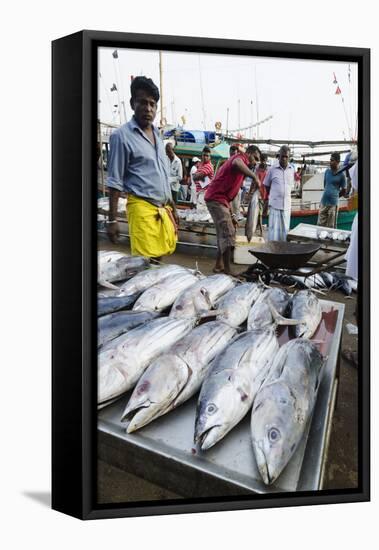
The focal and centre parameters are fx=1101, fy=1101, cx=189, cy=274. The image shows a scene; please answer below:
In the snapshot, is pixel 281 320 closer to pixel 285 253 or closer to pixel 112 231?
pixel 285 253

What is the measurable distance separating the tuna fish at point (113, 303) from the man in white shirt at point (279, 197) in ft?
2.50

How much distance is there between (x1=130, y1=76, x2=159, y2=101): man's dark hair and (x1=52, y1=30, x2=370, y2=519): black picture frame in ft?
0.48

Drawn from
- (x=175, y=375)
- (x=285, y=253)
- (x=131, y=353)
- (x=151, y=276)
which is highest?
(x=285, y=253)

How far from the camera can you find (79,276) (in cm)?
481

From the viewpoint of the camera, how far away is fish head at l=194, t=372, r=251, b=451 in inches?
191

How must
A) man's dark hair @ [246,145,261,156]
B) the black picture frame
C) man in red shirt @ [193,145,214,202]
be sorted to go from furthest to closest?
man's dark hair @ [246,145,261,156]
man in red shirt @ [193,145,214,202]
the black picture frame

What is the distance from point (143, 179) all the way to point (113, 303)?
1.89 feet

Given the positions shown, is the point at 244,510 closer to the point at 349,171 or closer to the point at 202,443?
the point at 202,443

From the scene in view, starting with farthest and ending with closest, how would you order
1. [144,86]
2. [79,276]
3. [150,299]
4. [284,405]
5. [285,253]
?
1. [285,253]
2. [150,299]
3. [284,405]
4. [144,86]
5. [79,276]

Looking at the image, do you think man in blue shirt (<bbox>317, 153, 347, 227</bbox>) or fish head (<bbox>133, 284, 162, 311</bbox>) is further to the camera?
man in blue shirt (<bbox>317, 153, 347, 227</bbox>)

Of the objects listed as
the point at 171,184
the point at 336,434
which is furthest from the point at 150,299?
the point at 336,434

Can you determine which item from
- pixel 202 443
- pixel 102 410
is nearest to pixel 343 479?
pixel 202 443

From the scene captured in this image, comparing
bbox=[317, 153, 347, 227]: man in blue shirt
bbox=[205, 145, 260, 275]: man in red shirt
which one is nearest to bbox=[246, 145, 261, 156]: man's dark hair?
bbox=[205, 145, 260, 275]: man in red shirt

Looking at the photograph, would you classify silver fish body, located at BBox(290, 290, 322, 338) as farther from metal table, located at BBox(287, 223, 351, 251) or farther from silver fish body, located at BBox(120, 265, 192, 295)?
silver fish body, located at BBox(120, 265, 192, 295)
